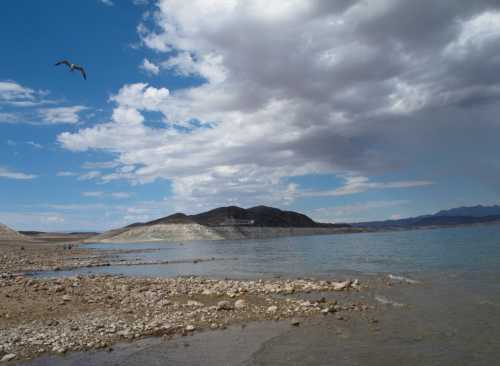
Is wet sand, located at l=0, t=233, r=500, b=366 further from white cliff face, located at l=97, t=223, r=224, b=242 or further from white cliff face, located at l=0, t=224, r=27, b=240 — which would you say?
white cliff face, located at l=97, t=223, r=224, b=242

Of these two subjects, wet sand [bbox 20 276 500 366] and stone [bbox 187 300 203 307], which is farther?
stone [bbox 187 300 203 307]

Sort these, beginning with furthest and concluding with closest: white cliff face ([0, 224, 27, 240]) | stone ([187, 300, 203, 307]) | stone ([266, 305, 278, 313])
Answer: white cliff face ([0, 224, 27, 240]), stone ([187, 300, 203, 307]), stone ([266, 305, 278, 313])

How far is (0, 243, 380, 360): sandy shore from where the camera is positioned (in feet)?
39.7

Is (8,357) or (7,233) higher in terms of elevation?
(7,233)

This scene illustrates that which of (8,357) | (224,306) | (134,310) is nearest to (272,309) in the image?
(224,306)

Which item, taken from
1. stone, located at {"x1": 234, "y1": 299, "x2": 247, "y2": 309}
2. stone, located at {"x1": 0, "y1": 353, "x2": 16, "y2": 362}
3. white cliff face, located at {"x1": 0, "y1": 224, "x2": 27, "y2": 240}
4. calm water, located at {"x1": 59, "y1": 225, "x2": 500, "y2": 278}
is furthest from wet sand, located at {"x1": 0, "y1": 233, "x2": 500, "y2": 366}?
white cliff face, located at {"x1": 0, "y1": 224, "x2": 27, "y2": 240}

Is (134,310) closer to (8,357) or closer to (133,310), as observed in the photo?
(133,310)

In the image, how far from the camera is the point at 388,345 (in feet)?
38.1

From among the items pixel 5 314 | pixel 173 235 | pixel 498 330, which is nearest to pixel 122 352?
pixel 5 314

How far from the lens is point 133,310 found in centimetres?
1587

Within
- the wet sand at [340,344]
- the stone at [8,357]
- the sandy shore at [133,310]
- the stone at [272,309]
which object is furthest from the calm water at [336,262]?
the stone at [8,357]

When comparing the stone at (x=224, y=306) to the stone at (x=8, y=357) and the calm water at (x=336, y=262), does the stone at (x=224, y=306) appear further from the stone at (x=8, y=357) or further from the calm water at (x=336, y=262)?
the calm water at (x=336, y=262)

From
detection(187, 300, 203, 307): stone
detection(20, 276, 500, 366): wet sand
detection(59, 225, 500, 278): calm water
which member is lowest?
detection(20, 276, 500, 366): wet sand

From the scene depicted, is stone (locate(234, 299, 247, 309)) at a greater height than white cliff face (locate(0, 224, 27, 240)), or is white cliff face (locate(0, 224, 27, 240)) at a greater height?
white cliff face (locate(0, 224, 27, 240))
